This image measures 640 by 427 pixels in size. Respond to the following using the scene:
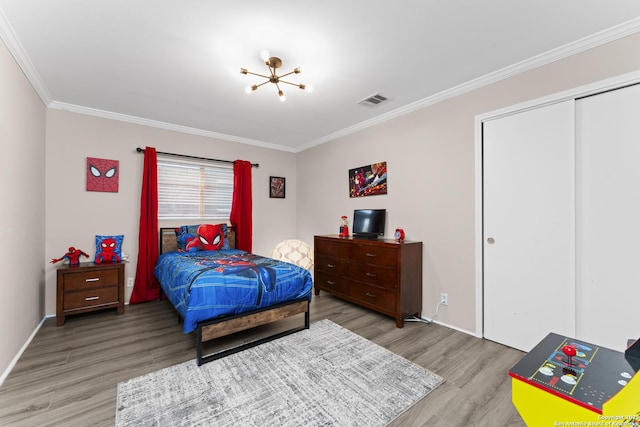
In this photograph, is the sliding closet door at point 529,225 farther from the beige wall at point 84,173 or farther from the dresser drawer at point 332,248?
the beige wall at point 84,173

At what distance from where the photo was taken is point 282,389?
6.26 ft

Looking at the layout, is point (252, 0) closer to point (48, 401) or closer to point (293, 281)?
point (293, 281)

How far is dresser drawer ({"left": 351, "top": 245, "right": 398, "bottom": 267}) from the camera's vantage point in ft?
9.93

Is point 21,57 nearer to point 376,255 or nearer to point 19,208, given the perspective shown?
point 19,208

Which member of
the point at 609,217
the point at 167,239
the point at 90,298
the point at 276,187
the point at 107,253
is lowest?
the point at 90,298

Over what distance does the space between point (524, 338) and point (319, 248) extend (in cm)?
252

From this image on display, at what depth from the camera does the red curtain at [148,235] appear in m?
3.73

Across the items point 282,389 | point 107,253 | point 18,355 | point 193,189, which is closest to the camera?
point 282,389

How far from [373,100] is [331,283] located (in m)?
2.43

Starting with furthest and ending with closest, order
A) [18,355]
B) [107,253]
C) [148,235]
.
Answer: [148,235] → [107,253] → [18,355]

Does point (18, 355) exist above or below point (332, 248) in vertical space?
below

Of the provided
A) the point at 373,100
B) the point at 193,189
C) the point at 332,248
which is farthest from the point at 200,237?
the point at 373,100

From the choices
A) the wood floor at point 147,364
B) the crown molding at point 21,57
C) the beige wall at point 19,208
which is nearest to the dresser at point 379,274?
the wood floor at point 147,364

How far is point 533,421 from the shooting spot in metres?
0.86
